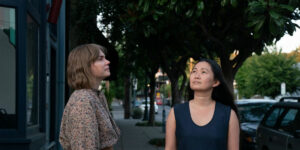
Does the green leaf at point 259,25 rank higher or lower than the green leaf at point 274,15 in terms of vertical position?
lower

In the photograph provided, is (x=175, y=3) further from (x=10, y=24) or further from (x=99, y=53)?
(x=99, y=53)

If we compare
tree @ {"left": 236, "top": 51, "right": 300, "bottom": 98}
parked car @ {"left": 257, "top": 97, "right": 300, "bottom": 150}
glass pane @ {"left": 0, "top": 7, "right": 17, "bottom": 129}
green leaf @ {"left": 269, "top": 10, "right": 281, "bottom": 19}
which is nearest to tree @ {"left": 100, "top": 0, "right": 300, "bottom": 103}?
green leaf @ {"left": 269, "top": 10, "right": 281, "bottom": 19}

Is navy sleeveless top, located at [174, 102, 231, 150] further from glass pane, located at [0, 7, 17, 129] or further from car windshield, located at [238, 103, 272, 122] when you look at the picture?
car windshield, located at [238, 103, 272, 122]

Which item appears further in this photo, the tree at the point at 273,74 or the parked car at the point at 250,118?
the tree at the point at 273,74

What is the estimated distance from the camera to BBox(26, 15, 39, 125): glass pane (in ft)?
24.8

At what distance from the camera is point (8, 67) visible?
6.75 m

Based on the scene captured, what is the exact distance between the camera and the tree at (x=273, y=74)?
162 feet

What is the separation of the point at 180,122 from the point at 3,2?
389 centimetres

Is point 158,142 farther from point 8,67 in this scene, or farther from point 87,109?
point 87,109

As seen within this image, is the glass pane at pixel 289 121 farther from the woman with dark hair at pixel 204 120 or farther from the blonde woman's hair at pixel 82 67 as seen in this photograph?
the blonde woman's hair at pixel 82 67

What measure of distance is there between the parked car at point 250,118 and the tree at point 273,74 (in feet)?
125

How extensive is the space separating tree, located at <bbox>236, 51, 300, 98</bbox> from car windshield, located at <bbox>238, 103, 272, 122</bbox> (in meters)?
38.3

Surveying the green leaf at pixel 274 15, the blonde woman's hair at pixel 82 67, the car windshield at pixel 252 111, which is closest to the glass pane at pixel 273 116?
the green leaf at pixel 274 15

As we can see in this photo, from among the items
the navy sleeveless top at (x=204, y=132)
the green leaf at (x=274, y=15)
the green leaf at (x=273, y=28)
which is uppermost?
the green leaf at (x=274, y=15)
